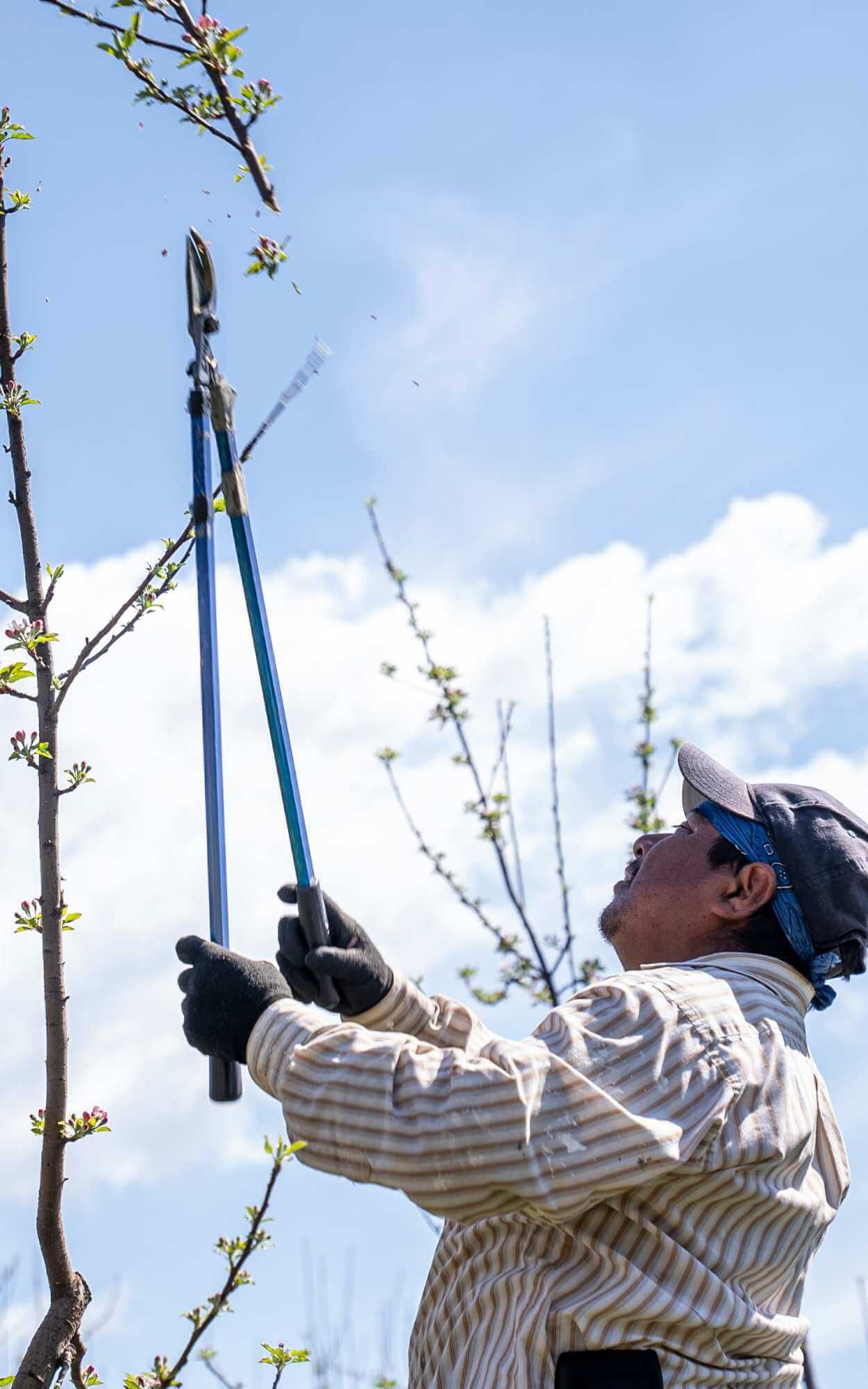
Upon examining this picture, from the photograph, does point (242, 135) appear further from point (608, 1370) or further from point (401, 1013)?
point (608, 1370)

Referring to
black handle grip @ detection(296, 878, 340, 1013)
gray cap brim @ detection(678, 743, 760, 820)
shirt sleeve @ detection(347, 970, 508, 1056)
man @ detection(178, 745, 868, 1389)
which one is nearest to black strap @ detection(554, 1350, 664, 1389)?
man @ detection(178, 745, 868, 1389)

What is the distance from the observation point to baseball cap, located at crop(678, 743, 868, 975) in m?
3.20

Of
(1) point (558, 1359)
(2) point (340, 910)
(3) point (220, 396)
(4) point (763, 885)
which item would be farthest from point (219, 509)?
(1) point (558, 1359)

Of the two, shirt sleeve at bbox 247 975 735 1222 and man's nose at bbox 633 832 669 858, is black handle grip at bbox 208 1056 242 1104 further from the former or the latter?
man's nose at bbox 633 832 669 858

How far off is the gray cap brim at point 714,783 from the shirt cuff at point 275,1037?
1.14m

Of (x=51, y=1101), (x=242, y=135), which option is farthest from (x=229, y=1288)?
(x=242, y=135)

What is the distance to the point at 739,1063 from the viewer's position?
2.65m

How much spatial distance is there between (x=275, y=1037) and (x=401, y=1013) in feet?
1.01

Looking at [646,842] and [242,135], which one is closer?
[242,135]

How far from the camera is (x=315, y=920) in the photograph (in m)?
2.64

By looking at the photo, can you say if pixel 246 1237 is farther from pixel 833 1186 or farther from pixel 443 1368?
pixel 833 1186

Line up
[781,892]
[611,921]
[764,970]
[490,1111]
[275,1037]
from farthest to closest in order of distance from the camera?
1. [611,921]
2. [781,892]
3. [764,970]
4. [275,1037]
5. [490,1111]

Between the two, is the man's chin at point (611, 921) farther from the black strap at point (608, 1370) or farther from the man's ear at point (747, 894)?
the black strap at point (608, 1370)

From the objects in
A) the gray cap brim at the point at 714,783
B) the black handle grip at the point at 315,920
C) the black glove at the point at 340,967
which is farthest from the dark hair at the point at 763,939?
the black handle grip at the point at 315,920
